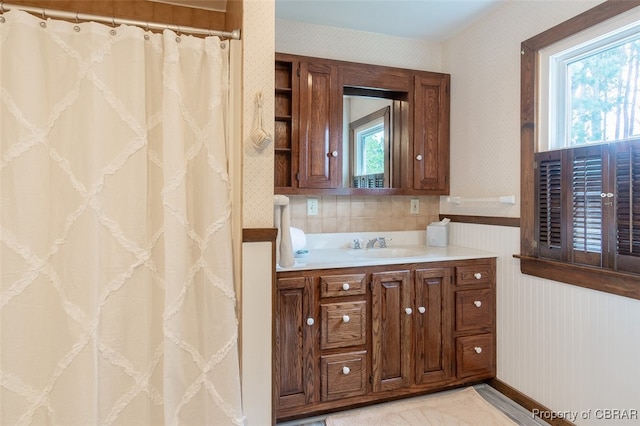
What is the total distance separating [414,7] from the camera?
228 cm

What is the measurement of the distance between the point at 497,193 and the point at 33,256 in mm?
2389

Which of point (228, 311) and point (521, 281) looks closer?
point (228, 311)

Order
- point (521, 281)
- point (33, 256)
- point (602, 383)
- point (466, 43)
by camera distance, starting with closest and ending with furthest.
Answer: point (33, 256) < point (602, 383) < point (521, 281) < point (466, 43)

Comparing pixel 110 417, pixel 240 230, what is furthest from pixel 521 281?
pixel 110 417

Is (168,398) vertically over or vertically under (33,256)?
under

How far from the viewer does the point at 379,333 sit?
2.03 meters

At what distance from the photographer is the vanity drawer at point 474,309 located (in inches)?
87.0

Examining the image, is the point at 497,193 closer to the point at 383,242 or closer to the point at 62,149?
the point at 383,242

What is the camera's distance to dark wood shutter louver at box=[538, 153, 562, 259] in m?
1.88

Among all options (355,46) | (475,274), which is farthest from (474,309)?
(355,46)

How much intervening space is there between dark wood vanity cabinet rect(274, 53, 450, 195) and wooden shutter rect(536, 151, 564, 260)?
2.57ft

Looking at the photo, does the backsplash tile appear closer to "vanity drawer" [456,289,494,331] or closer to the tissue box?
the tissue box

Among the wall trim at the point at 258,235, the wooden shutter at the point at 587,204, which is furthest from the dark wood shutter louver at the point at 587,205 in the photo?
the wall trim at the point at 258,235

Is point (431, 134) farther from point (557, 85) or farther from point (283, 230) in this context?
point (283, 230)
